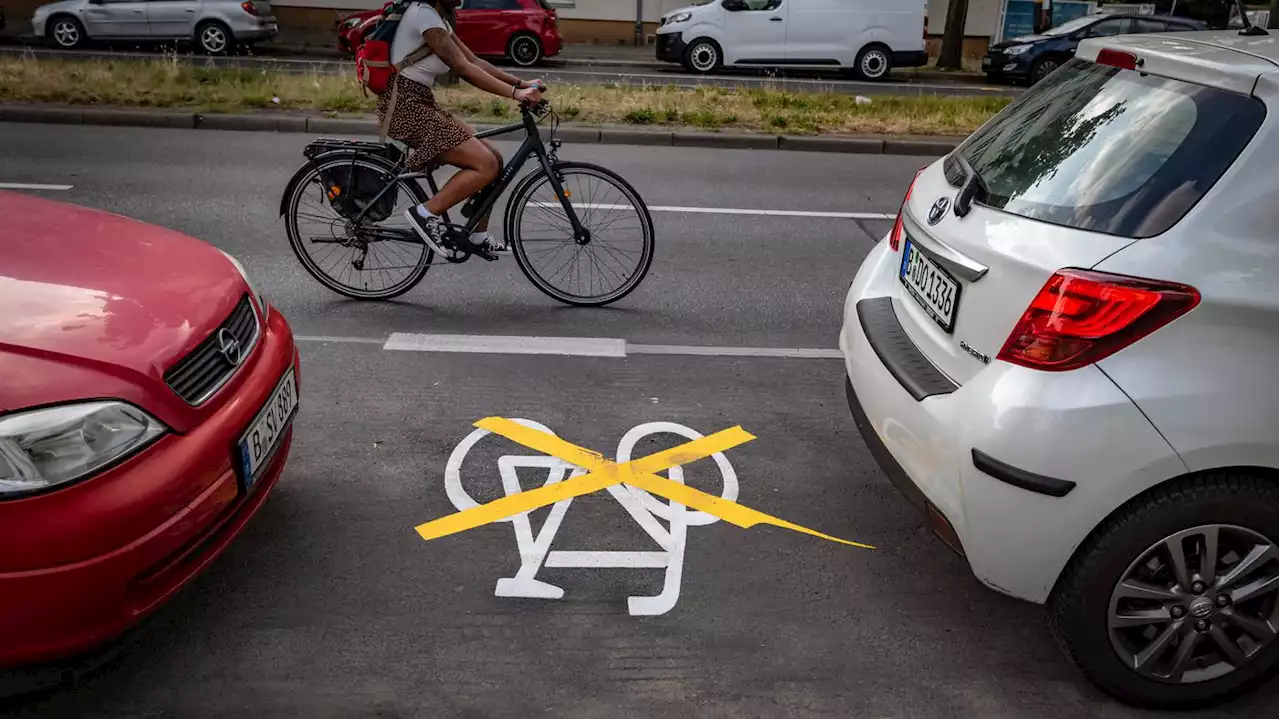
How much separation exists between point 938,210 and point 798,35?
57.0 ft

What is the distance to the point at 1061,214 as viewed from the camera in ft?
9.40

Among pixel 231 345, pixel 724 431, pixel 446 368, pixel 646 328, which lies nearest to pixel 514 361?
pixel 446 368

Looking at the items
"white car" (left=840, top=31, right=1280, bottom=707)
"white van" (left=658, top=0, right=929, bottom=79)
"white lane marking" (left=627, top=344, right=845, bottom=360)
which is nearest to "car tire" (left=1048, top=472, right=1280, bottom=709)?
"white car" (left=840, top=31, right=1280, bottom=707)

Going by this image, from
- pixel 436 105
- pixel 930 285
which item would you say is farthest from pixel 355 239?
pixel 930 285

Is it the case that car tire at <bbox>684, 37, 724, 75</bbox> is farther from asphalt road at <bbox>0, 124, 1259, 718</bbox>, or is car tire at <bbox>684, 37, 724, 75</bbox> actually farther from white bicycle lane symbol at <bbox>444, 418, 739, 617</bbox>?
white bicycle lane symbol at <bbox>444, 418, 739, 617</bbox>

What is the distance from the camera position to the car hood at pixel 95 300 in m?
2.60

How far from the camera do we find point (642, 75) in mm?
20312

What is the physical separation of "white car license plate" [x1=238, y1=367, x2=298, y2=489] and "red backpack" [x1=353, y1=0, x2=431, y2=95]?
234 centimetres

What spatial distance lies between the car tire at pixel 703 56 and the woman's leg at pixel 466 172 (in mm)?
14879

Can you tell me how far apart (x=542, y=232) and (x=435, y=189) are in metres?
0.62

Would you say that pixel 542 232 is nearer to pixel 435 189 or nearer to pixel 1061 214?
pixel 435 189

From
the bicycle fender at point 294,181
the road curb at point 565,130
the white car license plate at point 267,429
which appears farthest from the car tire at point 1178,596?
the road curb at point 565,130

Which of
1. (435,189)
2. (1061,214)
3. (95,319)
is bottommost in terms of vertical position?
(435,189)

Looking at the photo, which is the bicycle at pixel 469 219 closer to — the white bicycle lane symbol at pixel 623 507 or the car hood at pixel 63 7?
the white bicycle lane symbol at pixel 623 507
